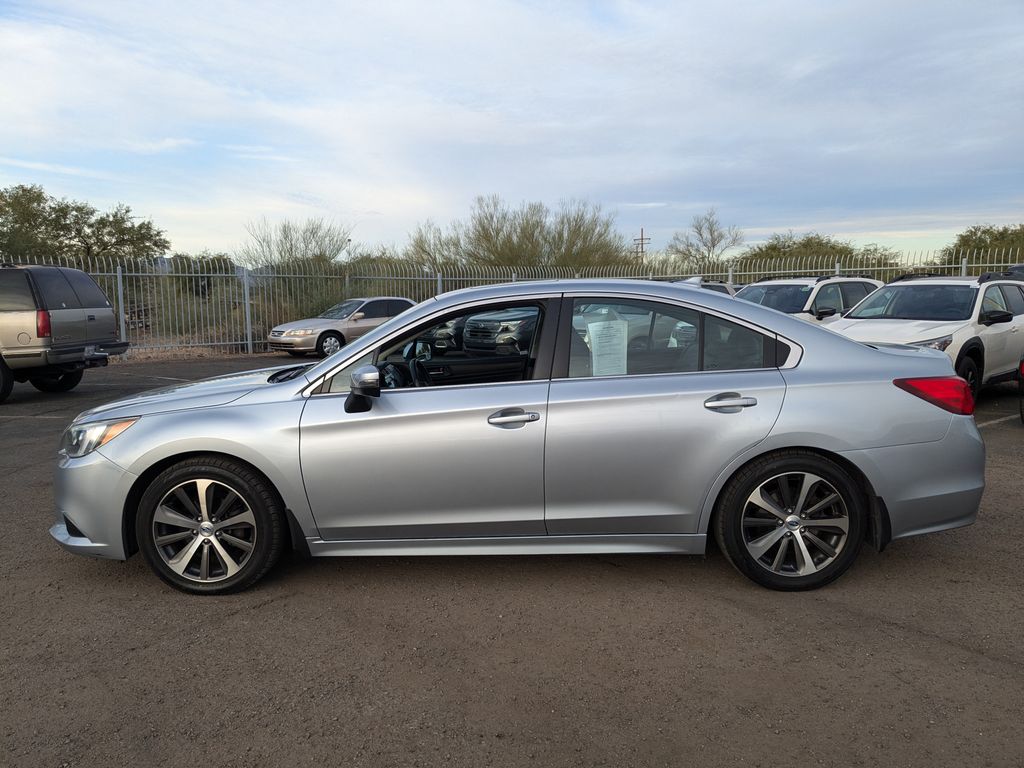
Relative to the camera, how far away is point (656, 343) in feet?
13.3

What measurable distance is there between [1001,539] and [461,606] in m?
3.40

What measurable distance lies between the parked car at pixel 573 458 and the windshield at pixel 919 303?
6.55 meters

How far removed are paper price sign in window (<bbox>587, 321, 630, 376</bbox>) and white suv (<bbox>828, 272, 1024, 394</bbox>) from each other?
6132mm

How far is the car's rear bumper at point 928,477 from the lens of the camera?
153 inches

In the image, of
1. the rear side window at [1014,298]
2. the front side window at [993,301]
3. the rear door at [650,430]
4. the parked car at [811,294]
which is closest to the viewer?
the rear door at [650,430]

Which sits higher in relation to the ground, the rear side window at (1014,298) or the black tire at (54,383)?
the rear side window at (1014,298)

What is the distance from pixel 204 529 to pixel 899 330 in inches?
328

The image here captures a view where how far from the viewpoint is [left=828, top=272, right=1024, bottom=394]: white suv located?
917 cm

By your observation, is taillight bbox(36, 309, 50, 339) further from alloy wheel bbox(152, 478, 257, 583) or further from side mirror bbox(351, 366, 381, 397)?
side mirror bbox(351, 366, 381, 397)

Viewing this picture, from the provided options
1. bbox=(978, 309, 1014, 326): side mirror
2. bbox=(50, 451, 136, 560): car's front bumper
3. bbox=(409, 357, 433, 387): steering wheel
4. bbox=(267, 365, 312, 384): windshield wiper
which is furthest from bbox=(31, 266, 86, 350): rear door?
bbox=(978, 309, 1014, 326): side mirror

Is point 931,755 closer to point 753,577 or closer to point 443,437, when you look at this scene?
point 753,577

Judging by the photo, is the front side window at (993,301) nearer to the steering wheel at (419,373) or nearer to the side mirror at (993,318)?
the side mirror at (993,318)

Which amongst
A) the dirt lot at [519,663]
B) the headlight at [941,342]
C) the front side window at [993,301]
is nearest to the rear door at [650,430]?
the dirt lot at [519,663]

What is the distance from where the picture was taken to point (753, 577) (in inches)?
156
